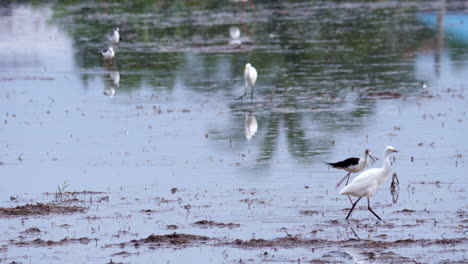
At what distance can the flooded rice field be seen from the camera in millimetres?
11703

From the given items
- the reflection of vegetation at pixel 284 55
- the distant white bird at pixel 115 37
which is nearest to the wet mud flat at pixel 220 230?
the reflection of vegetation at pixel 284 55

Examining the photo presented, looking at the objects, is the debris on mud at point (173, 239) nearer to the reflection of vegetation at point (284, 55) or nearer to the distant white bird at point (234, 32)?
the reflection of vegetation at point (284, 55)

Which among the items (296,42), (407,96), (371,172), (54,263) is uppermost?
(296,42)

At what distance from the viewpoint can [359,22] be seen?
42.7m

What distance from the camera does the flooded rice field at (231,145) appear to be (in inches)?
461

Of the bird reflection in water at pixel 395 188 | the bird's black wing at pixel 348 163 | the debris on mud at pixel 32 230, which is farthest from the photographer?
the bird's black wing at pixel 348 163

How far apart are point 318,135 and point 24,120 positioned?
7.02 metres

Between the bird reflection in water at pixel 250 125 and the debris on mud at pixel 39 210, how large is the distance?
6.10 meters

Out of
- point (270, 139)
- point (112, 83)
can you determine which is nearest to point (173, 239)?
point (270, 139)

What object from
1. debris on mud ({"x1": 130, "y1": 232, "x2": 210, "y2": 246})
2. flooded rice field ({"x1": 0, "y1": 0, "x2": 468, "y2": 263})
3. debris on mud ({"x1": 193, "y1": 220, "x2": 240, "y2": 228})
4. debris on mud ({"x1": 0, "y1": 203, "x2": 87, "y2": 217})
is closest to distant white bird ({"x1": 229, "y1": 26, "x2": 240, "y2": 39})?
flooded rice field ({"x1": 0, "y1": 0, "x2": 468, "y2": 263})

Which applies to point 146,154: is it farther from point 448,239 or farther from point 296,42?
point 296,42

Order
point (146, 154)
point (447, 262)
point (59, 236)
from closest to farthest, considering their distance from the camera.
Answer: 1. point (447, 262)
2. point (59, 236)
3. point (146, 154)

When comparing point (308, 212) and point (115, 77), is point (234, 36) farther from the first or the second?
point (308, 212)

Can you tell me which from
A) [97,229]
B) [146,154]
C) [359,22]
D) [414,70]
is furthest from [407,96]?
[359,22]
